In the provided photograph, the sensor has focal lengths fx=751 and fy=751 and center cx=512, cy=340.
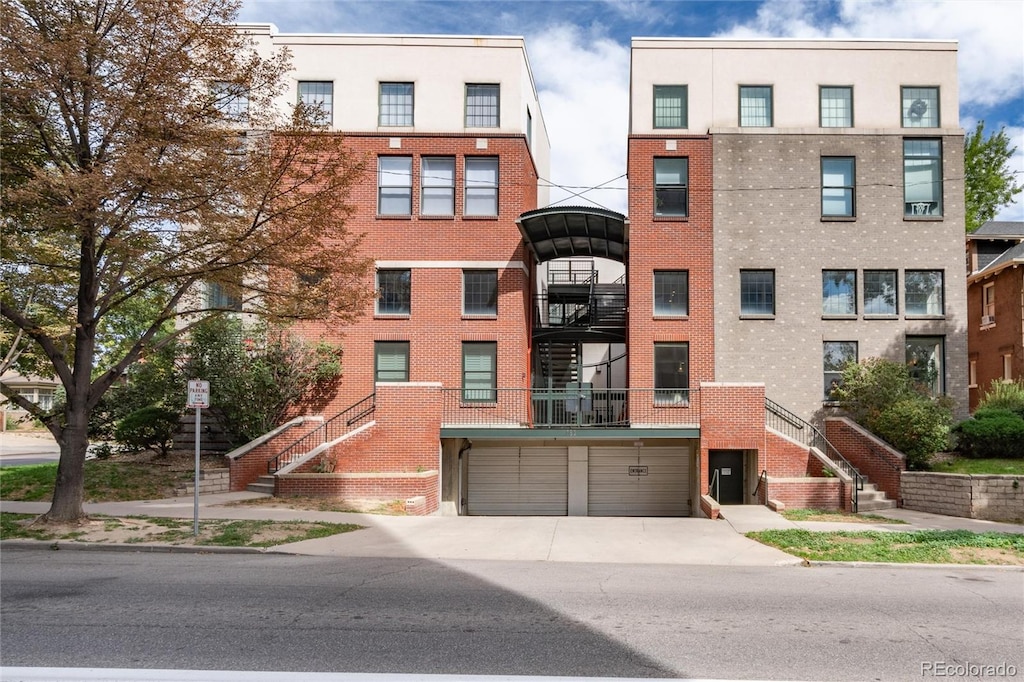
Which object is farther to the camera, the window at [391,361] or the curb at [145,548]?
the window at [391,361]

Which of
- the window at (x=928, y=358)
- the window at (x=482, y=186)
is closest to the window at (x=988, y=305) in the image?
the window at (x=928, y=358)

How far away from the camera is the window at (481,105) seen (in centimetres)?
2561

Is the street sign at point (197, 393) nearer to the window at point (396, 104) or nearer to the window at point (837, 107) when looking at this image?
the window at point (396, 104)

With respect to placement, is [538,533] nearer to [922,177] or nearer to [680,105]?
[680,105]

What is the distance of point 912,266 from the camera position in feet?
81.1

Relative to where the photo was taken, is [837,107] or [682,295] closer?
[682,295]

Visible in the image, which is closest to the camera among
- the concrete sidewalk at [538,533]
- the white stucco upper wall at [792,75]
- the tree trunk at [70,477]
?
the concrete sidewalk at [538,533]

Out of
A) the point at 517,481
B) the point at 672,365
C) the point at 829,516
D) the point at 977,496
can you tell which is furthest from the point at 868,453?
the point at 517,481

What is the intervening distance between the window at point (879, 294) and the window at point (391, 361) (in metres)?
15.3

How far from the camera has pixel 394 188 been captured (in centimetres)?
2531

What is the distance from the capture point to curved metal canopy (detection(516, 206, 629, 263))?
78.0 ft

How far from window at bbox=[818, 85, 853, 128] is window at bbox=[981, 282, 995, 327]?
11.3 m

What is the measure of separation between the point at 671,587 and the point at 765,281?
1727cm

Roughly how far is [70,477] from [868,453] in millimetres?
19406
